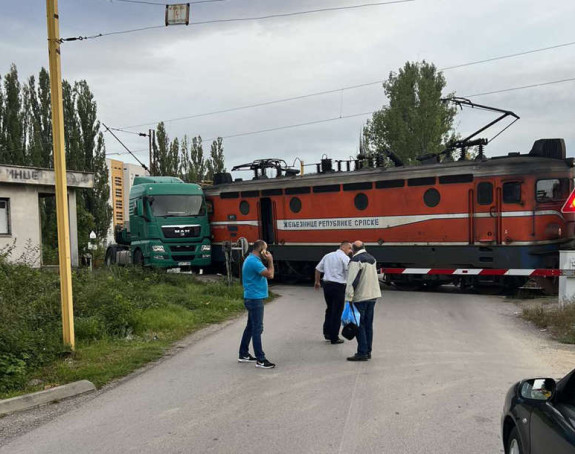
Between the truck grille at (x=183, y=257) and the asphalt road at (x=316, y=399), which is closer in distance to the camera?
the asphalt road at (x=316, y=399)

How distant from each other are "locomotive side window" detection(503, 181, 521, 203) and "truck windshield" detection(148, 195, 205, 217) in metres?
11.3

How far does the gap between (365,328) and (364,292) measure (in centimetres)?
53

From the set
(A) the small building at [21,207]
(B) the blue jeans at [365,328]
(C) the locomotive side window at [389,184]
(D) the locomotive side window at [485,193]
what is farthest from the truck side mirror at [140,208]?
(B) the blue jeans at [365,328]

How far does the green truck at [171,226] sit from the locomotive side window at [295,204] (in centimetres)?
411

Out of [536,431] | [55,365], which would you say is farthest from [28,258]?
[536,431]

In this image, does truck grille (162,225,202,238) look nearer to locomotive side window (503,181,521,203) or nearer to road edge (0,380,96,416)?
locomotive side window (503,181,521,203)

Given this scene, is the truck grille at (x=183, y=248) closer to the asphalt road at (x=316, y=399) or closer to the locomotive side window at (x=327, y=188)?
the locomotive side window at (x=327, y=188)

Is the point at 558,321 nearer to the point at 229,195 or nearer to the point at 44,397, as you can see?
the point at 44,397

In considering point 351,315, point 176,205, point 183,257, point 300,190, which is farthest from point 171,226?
point 351,315

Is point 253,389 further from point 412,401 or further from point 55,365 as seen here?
point 55,365

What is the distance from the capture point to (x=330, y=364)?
8.21 meters

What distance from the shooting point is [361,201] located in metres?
18.1

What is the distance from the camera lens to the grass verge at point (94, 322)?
7.79 meters

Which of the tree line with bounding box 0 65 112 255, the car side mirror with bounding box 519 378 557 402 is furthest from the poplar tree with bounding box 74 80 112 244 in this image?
the car side mirror with bounding box 519 378 557 402
